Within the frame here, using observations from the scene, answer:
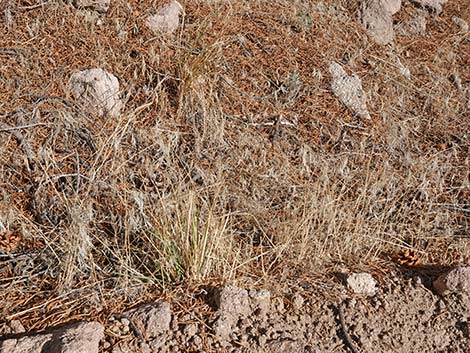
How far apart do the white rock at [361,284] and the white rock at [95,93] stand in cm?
155

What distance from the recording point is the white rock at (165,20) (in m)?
3.88

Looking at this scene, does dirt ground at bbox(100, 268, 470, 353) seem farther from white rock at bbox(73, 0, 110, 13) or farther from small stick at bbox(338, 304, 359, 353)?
white rock at bbox(73, 0, 110, 13)

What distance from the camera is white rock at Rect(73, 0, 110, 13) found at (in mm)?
3766

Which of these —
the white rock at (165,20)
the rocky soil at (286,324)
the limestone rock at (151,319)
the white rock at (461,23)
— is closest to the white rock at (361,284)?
the rocky soil at (286,324)

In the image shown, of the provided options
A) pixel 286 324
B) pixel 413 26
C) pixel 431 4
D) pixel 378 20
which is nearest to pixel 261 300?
pixel 286 324

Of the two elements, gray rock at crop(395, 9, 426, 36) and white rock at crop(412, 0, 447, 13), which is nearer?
gray rock at crop(395, 9, 426, 36)

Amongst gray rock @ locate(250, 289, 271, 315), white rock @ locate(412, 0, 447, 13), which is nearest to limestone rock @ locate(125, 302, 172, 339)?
gray rock @ locate(250, 289, 271, 315)

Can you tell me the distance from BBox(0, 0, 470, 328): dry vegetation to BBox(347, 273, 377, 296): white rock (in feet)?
0.39

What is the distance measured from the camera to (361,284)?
2.84 m

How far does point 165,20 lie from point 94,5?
443mm

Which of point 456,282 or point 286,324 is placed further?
point 456,282

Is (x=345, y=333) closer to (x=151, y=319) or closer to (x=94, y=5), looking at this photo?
(x=151, y=319)

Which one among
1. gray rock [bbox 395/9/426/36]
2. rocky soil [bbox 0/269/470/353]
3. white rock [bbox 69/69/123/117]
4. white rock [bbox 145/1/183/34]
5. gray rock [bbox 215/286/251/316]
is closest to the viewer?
rocky soil [bbox 0/269/470/353]

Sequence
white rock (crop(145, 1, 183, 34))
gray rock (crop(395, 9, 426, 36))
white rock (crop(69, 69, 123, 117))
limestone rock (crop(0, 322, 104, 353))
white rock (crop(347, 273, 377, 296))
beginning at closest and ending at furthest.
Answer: limestone rock (crop(0, 322, 104, 353)) → white rock (crop(347, 273, 377, 296)) → white rock (crop(69, 69, 123, 117)) → white rock (crop(145, 1, 183, 34)) → gray rock (crop(395, 9, 426, 36))
